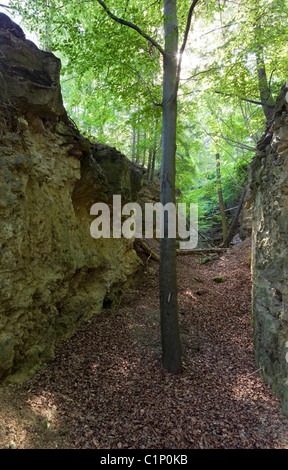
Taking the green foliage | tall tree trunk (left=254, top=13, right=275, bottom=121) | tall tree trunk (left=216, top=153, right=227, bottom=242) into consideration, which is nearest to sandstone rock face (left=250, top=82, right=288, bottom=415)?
the green foliage

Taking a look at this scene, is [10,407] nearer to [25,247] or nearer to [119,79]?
[25,247]

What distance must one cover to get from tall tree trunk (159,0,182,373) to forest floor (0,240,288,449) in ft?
1.75

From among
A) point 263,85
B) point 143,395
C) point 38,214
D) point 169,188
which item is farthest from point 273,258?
point 263,85

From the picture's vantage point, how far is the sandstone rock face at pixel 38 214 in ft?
12.0

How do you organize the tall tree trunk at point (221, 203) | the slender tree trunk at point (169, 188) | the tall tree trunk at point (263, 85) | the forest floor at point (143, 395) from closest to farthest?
the forest floor at point (143, 395) < the slender tree trunk at point (169, 188) < the tall tree trunk at point (263, 85) < the tall tree trunk at point (221, 203)

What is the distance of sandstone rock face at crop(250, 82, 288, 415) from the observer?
3634mm

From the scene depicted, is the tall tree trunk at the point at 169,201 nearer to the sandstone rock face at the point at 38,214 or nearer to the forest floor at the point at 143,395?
the forest floor at the point at 143,395

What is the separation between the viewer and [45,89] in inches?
170

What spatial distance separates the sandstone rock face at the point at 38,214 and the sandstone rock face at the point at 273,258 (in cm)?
383

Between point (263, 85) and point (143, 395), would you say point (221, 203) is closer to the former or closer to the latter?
point (263, 85)

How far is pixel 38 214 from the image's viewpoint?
4.39 meters

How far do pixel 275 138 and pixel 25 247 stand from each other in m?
4.51
